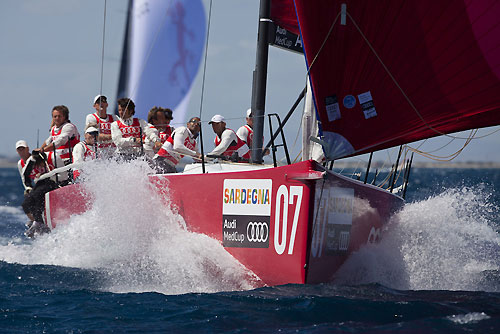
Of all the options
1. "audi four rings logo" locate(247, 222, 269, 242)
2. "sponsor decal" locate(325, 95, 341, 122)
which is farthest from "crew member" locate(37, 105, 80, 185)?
"sponsor decal" locate(325, 95, 341, 122)

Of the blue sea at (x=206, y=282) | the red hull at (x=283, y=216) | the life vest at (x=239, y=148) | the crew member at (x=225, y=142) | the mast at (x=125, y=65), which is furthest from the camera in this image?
the mast at (x=125, y=65)

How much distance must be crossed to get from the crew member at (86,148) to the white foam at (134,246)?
0.89 m

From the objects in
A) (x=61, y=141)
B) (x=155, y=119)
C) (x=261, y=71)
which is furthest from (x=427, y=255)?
(x=61, y=141)

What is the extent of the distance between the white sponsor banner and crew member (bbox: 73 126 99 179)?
112 inches

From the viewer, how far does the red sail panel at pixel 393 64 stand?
502 centimetres

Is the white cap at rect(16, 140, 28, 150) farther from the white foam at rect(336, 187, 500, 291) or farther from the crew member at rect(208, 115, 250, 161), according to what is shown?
the white foam at rect(336, 187, 500, 291)

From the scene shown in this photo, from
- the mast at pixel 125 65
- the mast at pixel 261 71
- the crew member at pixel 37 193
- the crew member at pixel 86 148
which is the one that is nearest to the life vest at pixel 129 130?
the crew member at pixel 86 148

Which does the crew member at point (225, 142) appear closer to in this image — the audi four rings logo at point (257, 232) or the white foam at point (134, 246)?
the white foam at point (134, 246)

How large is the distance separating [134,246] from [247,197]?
1381 millimetres

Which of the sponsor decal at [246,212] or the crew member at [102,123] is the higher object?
the crew member at [102,123]

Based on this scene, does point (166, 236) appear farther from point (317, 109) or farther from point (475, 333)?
point (475, 333)

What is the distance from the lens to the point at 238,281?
17.4ft

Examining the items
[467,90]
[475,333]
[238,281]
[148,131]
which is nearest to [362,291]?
[238,281]

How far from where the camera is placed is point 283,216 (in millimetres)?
5000
